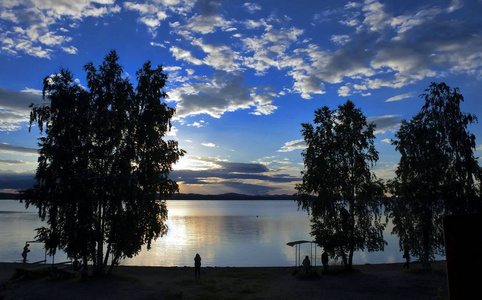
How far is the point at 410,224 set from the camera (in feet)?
97.1

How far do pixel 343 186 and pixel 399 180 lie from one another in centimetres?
515

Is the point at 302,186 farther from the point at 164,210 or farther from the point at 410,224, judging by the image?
the point at 164,210

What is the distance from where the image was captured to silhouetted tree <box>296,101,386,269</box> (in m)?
32.0

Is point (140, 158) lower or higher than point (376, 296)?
higher

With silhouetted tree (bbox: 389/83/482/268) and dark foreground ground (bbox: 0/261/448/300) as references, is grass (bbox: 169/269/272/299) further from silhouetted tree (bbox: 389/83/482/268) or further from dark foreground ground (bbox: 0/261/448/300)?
silhouetted tree (bbox: 389/83/482/268)

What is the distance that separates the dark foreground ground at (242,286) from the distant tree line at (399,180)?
3.31 meters

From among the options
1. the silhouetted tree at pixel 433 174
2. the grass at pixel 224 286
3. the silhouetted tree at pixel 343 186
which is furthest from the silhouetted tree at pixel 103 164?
the silhouetted tree at pixel 433 174

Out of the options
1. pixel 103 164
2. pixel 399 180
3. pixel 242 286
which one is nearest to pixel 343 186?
pixel 399 180

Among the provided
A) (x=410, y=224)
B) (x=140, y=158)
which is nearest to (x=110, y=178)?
(x=140, y=158)

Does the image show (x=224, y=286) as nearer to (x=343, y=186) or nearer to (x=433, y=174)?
(x=343, y=186)

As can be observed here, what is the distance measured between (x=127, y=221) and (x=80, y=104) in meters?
10.3

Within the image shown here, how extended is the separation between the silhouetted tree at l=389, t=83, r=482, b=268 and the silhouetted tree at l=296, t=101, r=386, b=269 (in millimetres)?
2467

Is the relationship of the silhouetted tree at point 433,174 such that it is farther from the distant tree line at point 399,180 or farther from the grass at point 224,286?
the grass at point 224,286

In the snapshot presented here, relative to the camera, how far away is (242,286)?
25859 millimetres
